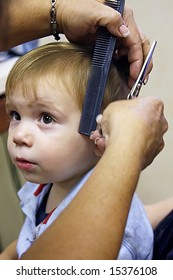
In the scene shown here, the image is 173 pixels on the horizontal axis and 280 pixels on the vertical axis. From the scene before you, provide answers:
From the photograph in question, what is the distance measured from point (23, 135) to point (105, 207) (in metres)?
0.29

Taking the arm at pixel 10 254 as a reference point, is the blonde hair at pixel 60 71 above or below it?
above

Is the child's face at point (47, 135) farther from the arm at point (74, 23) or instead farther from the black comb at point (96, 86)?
the arm at point (74, 23)

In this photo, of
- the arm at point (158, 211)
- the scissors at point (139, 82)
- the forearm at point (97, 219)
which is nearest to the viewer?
the forearm at point (97, 219)

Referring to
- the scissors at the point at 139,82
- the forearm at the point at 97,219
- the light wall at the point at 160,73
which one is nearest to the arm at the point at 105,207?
the forearm at the point at 97,219

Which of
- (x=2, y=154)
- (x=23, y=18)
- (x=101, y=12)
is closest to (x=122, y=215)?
(x=101, y=12)

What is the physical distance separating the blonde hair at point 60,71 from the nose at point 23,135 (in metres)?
0.06

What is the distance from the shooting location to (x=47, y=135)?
751 mm

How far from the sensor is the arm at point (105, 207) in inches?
19.7

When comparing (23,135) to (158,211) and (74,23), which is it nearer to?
(74,23)

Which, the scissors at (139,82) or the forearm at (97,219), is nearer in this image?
the forearm at (97,219)

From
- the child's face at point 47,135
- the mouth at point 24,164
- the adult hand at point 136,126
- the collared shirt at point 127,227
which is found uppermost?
the adult hand at point 136,126

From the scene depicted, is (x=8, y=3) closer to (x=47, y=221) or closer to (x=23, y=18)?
(x=23, y=18)

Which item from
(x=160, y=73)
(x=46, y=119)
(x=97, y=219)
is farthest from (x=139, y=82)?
(x=160, y=73)

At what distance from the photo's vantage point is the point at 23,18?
0.87m
